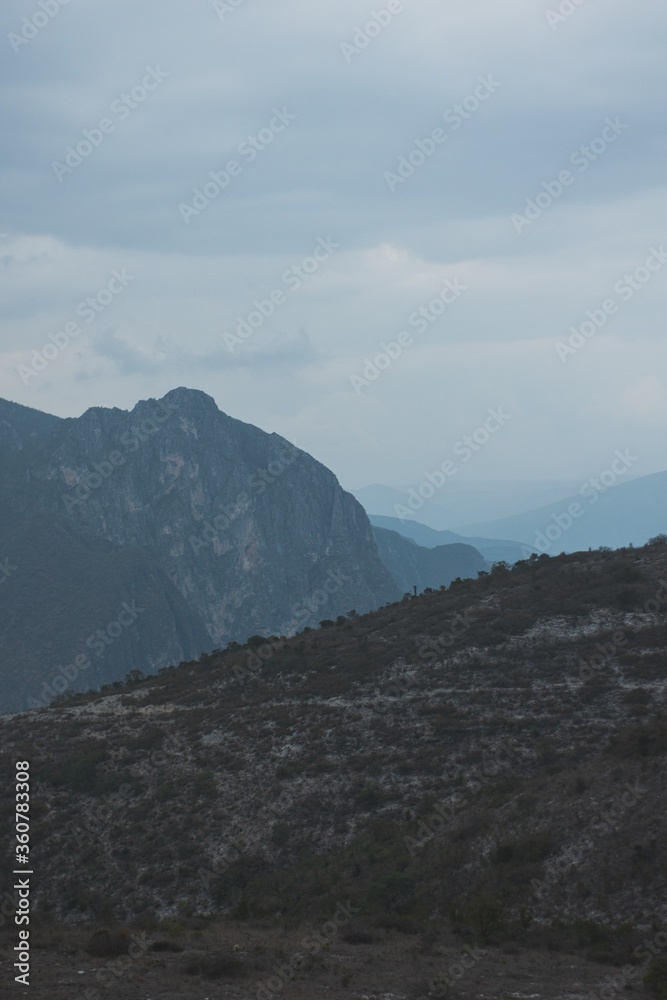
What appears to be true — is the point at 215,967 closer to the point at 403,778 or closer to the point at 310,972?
the point at 310,972

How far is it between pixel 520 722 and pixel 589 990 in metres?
22.6

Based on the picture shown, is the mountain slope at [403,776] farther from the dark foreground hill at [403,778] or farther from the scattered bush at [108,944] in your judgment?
the scattered bush at [108,944]

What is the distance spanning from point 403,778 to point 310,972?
1877 cm

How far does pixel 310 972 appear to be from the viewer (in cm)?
2661

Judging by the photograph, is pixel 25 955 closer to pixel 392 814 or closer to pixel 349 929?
pixel 349 929

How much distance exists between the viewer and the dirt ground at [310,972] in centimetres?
2486

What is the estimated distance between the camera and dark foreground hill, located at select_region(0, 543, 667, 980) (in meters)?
33.8

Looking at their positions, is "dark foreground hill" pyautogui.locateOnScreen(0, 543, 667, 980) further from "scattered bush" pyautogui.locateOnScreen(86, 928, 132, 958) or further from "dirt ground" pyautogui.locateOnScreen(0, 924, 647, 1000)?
"scattered bush" pyautogui.locateOnScreen(86, 928, 132, 958)

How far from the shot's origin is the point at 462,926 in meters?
31.0

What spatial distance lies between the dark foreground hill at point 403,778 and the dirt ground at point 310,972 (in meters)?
→ 1.83

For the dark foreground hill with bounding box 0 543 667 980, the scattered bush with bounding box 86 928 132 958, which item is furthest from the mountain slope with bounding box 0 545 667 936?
the scattered bush with bounding box 86 928 132 958

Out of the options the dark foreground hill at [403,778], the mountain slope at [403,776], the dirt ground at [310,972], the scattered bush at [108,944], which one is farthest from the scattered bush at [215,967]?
the mountain slope at [403,776]

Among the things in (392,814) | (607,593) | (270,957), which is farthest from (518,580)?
(270,957)

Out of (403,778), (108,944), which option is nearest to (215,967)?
(108,944)
